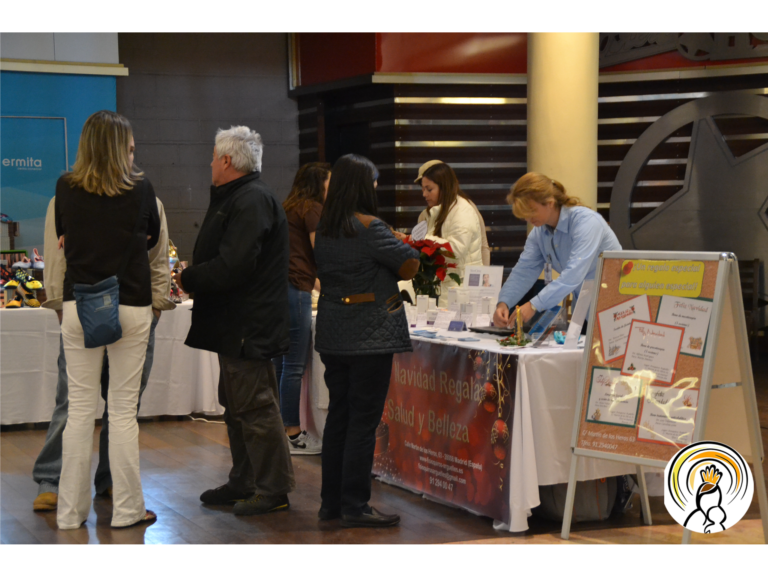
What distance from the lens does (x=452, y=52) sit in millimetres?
7273

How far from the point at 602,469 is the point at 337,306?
1.15 meters

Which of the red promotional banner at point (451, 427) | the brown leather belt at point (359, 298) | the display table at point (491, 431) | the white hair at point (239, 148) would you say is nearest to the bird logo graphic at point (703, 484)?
the display table at point (491, 431)

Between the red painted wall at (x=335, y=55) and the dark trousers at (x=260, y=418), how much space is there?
14.7 ft

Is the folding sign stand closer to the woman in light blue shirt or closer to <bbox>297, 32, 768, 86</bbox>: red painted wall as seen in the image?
the woman in light blue shirt

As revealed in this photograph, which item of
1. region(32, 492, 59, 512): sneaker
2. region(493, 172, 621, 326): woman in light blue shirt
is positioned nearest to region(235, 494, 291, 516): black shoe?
region(32, 492, 59, 512): sneaker

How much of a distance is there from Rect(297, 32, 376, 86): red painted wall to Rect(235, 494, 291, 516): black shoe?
4.65 m

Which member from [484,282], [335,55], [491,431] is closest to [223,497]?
[491,431]

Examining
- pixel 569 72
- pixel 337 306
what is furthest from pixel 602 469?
pixel 569 72

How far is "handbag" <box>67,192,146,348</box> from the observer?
294 centimetres

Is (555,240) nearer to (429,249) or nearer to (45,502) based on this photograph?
(429,249)

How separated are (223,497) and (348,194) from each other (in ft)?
4.41

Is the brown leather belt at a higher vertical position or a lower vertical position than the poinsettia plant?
lower

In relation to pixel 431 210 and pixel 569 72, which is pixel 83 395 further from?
pixel 569 72

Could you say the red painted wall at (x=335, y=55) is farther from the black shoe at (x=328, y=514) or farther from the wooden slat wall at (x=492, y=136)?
the black shoe at (x=328, y=514)
